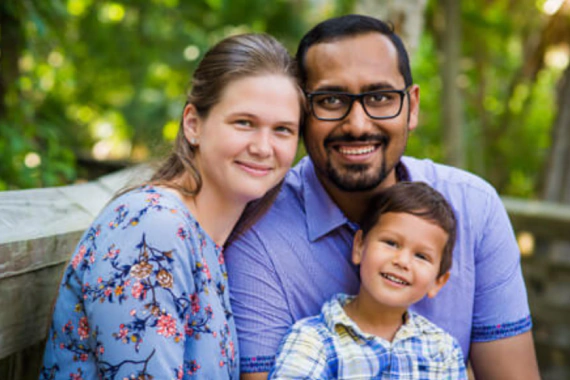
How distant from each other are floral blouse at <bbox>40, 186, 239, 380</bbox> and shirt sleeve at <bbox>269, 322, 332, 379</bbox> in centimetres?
19

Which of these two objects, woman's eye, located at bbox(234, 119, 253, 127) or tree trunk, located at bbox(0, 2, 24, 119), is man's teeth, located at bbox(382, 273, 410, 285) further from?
tree trunk, located at bbox(0, 2, 24, 119)

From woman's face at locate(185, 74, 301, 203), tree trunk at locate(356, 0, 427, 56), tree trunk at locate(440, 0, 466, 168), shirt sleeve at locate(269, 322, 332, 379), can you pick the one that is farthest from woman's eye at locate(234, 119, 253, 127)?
tree trunk at locate(440, 0, 466, 168)

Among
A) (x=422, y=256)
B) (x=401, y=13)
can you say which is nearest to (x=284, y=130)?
(x=422, y=256)

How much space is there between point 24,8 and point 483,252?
2551 mm

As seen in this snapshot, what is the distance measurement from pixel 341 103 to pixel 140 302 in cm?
105

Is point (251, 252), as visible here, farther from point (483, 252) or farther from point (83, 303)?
point (483, 252)

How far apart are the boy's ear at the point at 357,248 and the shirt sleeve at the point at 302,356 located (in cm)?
29

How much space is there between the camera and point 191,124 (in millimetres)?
2047

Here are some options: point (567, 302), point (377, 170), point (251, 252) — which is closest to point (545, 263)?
point (567, 302)

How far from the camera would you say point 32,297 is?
1826 mm

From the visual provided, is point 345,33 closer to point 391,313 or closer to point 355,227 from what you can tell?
point 355,227

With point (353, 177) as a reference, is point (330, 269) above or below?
below

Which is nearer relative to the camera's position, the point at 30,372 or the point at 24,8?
the point at 30,372

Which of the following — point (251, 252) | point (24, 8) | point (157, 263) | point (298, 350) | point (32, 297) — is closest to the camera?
point (157, 263)
